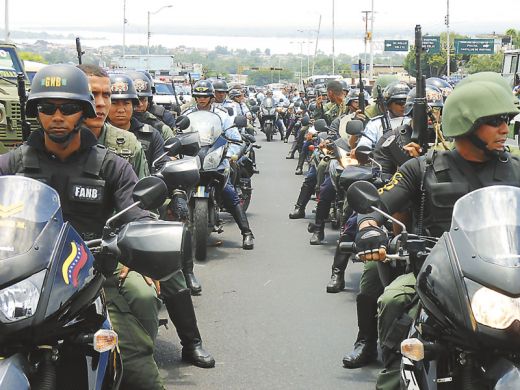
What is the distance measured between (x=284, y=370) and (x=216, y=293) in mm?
2586

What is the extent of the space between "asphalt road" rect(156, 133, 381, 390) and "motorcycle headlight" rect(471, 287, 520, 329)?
10.1ft

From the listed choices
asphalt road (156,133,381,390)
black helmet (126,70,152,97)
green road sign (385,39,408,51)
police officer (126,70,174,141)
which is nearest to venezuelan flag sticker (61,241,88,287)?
asphalt road (156,133,381,390)

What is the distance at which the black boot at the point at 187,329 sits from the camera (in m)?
6.48

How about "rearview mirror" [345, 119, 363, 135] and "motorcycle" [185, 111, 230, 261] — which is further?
"motorcycle" [185, 111, 230, 261]

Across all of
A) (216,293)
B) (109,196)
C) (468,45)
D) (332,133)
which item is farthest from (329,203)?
(468,45)

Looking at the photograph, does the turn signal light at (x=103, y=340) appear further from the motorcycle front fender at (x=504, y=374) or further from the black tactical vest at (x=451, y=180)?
the black tactical vest at (x=451, y=180)

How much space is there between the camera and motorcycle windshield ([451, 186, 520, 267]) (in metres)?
3.36

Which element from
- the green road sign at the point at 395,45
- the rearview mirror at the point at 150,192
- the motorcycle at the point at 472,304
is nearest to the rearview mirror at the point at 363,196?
the motorcycle at the point at 472,304

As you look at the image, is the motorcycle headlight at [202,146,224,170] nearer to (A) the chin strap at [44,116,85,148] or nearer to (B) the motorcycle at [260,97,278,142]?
(A) the chin strap at [44,116,85,148]

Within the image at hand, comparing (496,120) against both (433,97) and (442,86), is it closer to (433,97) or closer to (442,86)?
(433,97)

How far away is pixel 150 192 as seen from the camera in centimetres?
378

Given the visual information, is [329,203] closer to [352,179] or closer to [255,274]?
[255,274]

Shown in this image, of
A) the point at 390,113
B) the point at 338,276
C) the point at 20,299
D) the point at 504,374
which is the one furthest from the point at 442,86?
the point at 20,299

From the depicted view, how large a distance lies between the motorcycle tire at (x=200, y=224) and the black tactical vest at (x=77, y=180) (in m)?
5.41
